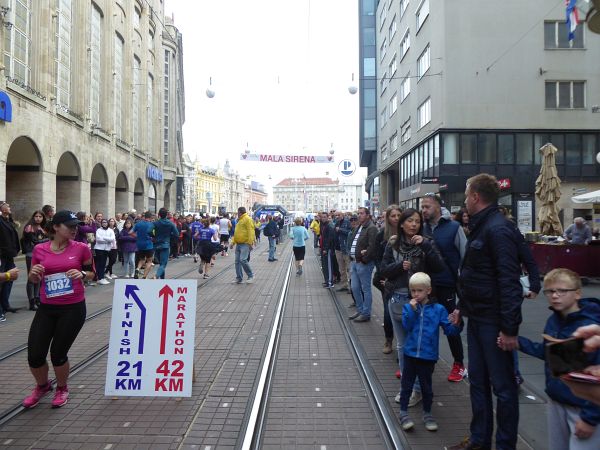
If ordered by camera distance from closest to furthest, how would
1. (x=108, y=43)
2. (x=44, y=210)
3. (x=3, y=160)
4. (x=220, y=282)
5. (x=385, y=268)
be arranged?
(x=385, y=268)
(x=44, y=210)
(x=220, y=282)
(x=3, y=160)
(x=108, y=43)

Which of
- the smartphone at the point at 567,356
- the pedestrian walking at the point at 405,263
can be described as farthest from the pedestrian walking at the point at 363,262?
the smartphone at the point at 567,356

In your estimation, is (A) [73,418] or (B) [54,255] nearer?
(A) [73,418]

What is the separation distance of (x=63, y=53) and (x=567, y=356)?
26597 mm

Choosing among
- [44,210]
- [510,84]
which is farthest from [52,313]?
[510,84]

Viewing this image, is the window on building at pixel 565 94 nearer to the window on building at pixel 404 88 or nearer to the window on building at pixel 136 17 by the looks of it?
the window on building at pixel 404 88

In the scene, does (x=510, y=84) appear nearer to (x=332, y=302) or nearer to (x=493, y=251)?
(x=332, y=302)

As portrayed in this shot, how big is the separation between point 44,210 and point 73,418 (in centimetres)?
675

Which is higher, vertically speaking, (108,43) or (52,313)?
(108,43)

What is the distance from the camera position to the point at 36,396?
4727 millimetres

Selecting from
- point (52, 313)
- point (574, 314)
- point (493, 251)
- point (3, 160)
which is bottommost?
point (52, 313)

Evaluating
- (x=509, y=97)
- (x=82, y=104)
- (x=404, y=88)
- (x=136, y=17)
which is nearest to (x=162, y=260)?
(x=82, y=104)

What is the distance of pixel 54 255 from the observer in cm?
472

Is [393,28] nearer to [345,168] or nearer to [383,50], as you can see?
[383,50]

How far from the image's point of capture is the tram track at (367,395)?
4.05 meters
